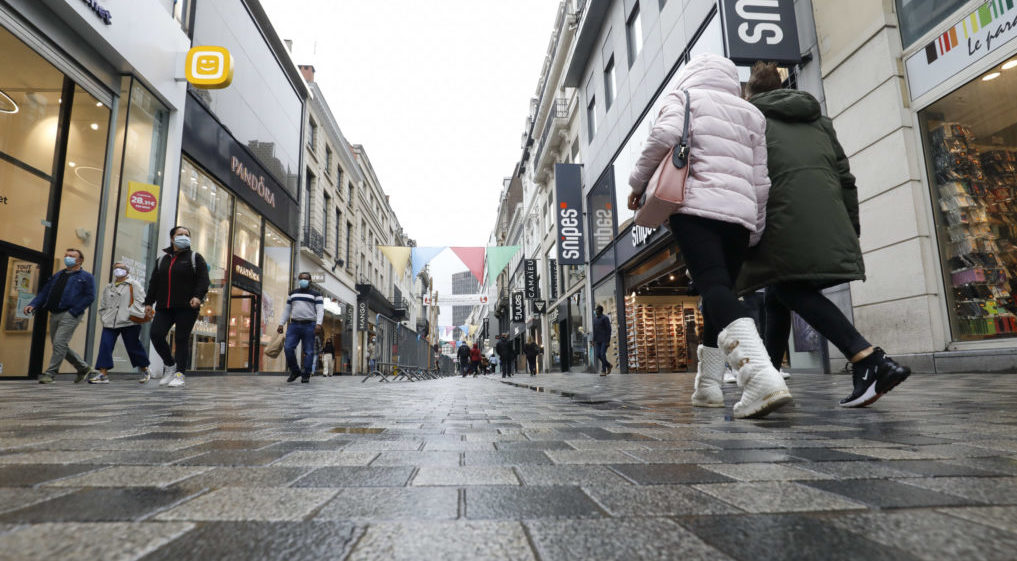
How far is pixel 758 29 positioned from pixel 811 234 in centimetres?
673

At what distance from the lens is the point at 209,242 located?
12.2 metres

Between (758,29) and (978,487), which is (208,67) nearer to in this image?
(758,29)

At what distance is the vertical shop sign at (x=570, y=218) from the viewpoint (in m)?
19.7

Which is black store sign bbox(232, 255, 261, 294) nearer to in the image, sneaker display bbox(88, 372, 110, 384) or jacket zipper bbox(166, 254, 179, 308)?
sneaker display bbox(88, 372, 110, 384)

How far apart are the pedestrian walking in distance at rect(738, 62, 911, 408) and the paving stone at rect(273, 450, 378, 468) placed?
224 centimetres

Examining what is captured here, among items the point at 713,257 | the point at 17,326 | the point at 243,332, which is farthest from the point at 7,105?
the point at 713,257

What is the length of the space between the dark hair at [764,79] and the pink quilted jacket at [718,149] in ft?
1.31

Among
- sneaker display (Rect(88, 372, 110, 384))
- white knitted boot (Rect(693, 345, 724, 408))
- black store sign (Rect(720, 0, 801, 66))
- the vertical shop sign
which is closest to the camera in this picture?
white knitted boot (Rect(693, 345, 724, 408))

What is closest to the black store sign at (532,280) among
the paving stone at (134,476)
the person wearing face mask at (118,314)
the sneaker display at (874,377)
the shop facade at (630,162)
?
the shop facade at (630,162)

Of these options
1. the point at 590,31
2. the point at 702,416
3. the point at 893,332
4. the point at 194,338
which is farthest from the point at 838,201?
the point at 590,31

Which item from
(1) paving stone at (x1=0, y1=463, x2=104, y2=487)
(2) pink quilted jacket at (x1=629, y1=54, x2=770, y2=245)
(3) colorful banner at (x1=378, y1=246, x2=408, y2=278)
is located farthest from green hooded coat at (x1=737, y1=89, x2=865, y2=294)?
(3) colorful banner at (x1=378, y1=246, x2=408, y2=278)

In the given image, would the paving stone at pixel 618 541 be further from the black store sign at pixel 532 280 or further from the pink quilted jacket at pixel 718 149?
the black store sign at pixel 532 280

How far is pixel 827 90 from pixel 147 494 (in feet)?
29.4

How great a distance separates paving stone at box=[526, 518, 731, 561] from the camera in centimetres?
75
